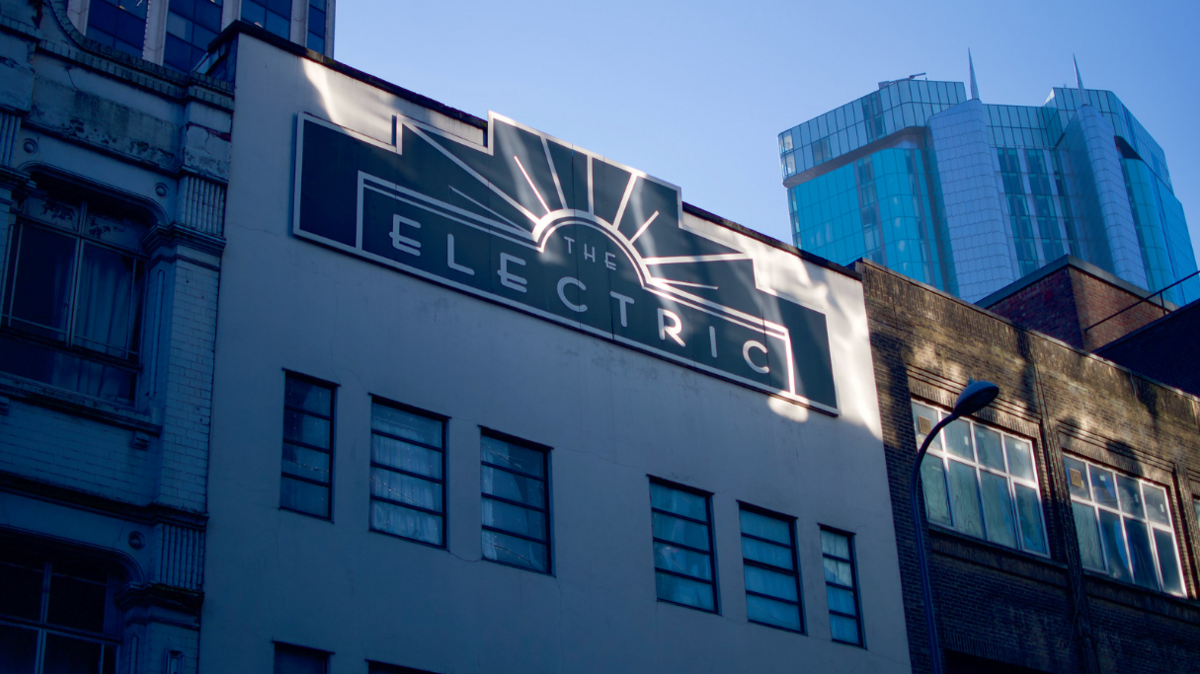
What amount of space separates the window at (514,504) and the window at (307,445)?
2.13m

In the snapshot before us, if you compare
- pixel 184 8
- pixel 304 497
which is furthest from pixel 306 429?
pixel 184 8

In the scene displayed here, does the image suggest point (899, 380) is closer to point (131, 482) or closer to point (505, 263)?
point (505, 263)

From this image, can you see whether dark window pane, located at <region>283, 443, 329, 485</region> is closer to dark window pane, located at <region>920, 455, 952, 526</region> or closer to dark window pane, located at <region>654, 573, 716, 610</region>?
dark window pane, located at <region>654, 573, 716, 610</region>

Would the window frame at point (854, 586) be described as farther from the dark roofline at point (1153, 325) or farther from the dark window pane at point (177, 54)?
the dark window pane at point (177, 54)

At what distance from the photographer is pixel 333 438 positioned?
50.3 ft

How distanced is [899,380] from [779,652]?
613 cm

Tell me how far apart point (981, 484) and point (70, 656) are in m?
15.4

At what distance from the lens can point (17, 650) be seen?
1230 centimetres

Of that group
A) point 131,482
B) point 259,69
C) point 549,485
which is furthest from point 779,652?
point 259,69

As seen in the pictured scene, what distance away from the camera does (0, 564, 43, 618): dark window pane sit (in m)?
12.5

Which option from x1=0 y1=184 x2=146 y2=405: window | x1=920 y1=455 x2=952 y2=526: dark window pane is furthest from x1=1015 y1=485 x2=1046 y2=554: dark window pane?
x1=0 y1=184 x2=146 y2=405: window

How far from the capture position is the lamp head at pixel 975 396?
662 inches

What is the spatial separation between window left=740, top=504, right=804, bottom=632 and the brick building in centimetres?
232

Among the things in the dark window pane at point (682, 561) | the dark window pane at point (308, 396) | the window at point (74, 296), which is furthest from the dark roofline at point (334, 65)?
the dark window pane at point (682, 561)
